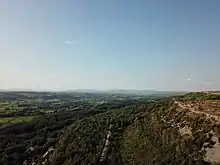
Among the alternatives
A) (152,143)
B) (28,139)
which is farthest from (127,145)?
(28,139)

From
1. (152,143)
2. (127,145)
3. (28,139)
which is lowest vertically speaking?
(28,139)

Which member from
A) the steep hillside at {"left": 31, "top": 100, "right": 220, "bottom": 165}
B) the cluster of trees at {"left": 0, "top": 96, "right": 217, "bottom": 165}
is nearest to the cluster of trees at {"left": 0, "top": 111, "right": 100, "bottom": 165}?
the cluster of trees at {"left": 0, "top": 96, "right": 217, "bottom": 165}

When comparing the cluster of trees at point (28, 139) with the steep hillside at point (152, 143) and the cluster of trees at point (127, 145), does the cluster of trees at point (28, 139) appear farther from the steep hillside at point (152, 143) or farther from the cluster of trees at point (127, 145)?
the steep hillside at point (152, 143)

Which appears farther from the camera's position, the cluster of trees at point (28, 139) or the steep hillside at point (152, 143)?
the cluster of trees at point (28, 139)

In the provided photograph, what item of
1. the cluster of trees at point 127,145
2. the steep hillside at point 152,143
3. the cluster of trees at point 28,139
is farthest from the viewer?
the cluster of trees at point 28,139

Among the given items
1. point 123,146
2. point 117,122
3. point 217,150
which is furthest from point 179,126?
point 117,122

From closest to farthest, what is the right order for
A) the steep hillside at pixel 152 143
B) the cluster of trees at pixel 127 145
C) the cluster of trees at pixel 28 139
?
the steep hillside at pixel 152 143 < the cluster of trees at pixel 127 145 < the cluster of trees at pixel 28 139

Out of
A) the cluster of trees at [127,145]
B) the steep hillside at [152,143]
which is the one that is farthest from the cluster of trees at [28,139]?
the steep hillside at [152,143]

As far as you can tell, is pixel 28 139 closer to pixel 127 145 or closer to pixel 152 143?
pixel 127 145

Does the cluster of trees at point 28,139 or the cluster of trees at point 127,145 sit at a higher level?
the cluster of trees at point 127,145
